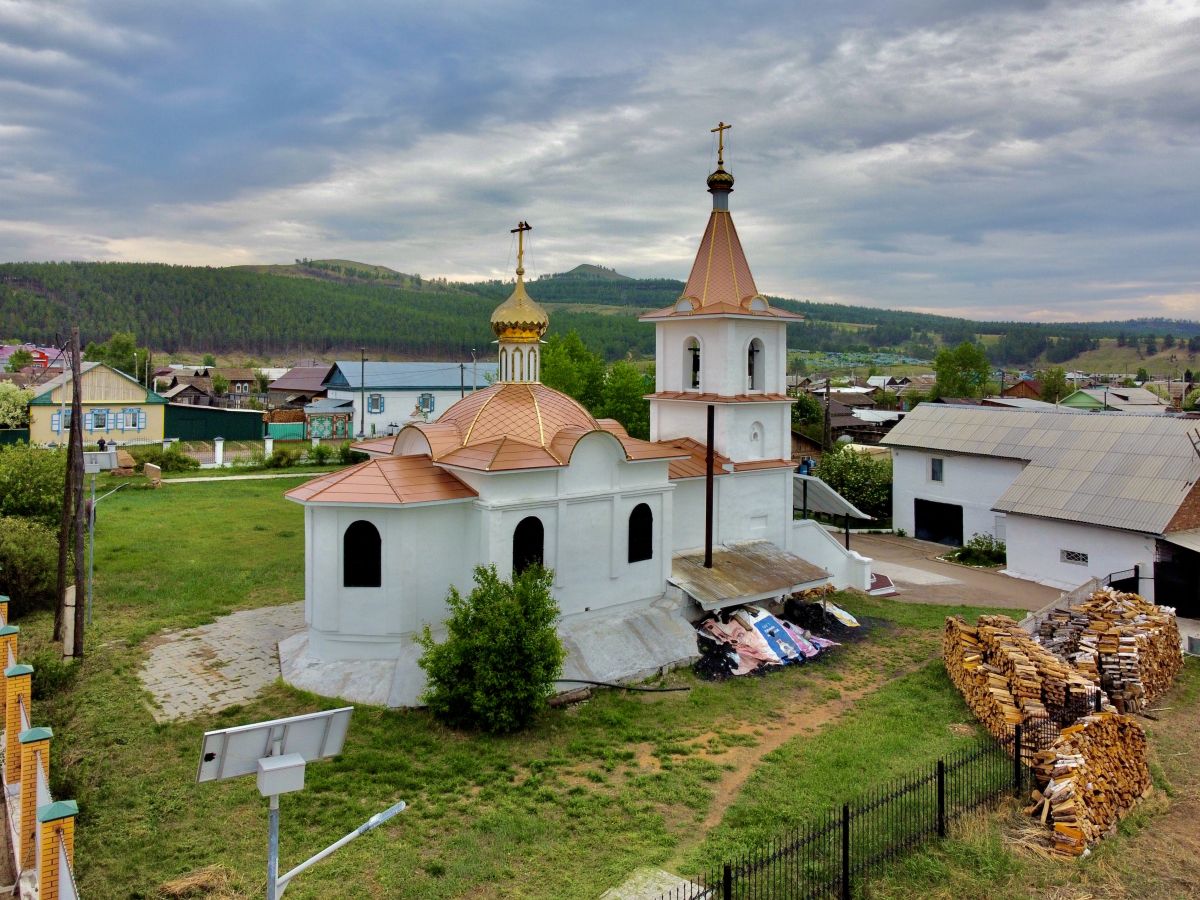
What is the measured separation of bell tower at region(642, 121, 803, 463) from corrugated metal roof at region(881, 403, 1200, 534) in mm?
9038

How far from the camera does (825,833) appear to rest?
9328 millimetres

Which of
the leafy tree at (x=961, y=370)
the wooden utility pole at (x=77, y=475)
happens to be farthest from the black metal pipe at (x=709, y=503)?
the leafy tree at (x=961, y=370)

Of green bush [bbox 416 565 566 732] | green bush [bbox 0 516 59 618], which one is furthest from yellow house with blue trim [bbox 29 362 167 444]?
green bush [bbox 416 565 566 732]

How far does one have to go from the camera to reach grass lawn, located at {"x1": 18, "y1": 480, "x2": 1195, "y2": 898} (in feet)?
30.2

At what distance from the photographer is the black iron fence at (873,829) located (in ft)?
28.8

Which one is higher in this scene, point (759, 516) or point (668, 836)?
point (759, 516)

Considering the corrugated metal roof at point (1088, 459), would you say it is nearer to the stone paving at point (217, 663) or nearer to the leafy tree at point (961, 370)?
the stone paving at point (217, 663)

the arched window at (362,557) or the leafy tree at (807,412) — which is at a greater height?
the leafy tree at (807,412)

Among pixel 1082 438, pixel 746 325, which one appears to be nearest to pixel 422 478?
pixel 746 325

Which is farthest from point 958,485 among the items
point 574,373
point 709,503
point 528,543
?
point 574,373

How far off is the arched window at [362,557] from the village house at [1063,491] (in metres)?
18.9

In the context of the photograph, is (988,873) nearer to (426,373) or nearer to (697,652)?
(697,652)

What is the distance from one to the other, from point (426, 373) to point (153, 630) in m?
41.9

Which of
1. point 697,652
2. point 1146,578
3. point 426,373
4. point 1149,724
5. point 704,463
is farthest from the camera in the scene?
point 426,373
